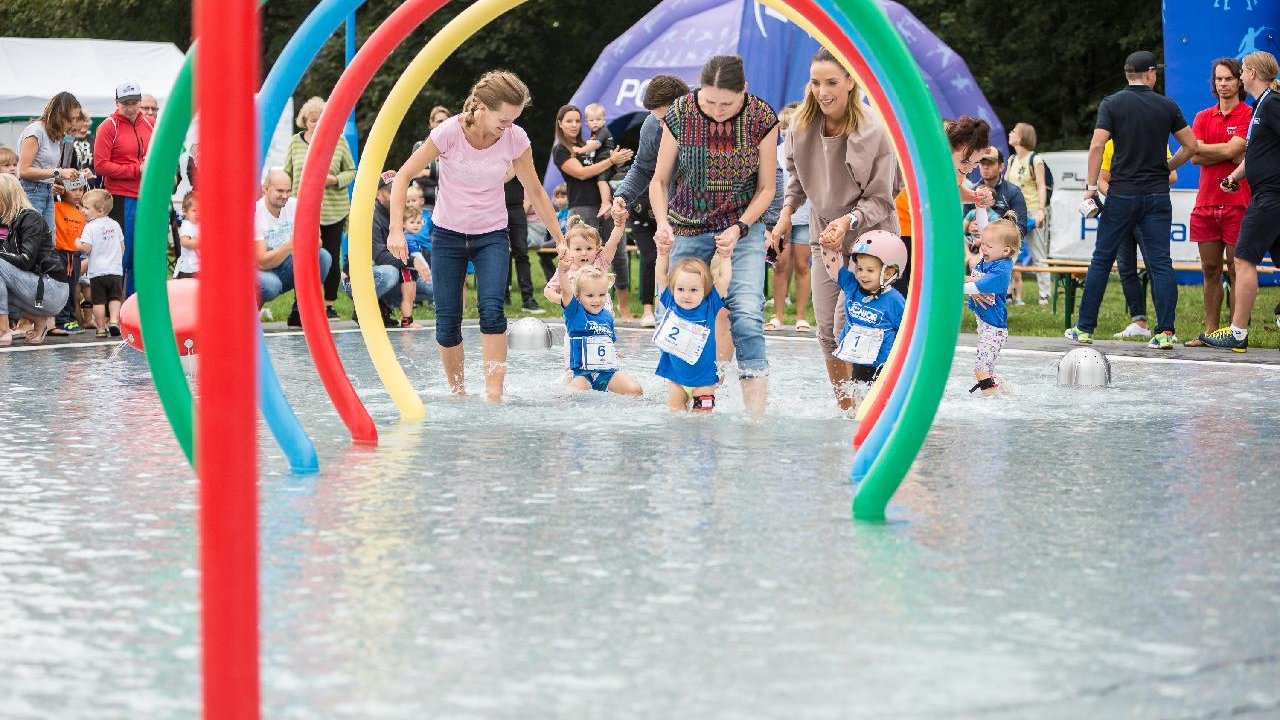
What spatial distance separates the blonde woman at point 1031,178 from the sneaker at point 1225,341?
18.6 feet

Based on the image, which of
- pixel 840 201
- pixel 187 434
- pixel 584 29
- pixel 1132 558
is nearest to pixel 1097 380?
pixel 840 201

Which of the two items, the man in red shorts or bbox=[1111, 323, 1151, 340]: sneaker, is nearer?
the man in red shorts

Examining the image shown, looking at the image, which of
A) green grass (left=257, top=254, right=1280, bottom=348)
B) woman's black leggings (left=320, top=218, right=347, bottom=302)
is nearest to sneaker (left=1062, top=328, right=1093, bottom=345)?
green grass (left=257, top=254, right=1280, bottom=348)

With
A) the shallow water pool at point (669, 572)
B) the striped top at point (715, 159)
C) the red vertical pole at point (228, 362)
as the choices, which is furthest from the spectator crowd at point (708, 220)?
the red vertical pole at point (228, 362)

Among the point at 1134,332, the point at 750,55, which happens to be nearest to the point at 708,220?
the point at 1134,332

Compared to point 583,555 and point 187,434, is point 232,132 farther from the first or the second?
point 187,434

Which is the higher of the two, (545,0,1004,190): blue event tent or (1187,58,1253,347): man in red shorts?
(545,0,1004,190): blue event tent

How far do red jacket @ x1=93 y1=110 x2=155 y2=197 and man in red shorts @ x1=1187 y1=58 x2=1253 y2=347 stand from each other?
8.21m

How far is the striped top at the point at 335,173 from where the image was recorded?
1482 centimetres

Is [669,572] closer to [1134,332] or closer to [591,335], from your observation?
[591,335]

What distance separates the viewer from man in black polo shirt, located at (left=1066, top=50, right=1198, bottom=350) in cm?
1242

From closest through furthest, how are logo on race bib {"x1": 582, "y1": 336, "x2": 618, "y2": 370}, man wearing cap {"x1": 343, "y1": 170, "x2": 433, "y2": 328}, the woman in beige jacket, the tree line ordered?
the woman in beige jacket < logo on race bib {"x1": 582, "y1": 336, "x2": 618, "y2": 370} < man wearing cap {"x1": 343, "y1": 170, "x2": 433, "y2": 328} < the tree line

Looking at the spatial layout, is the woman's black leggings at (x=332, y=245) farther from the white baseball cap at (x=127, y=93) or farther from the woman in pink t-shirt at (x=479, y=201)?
the woman in pink t-shirt at (x=479, y=201)

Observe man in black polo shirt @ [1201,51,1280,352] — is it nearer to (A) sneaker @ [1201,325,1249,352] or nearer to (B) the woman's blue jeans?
(A) sneaker @ [1201,325,1249,352]
